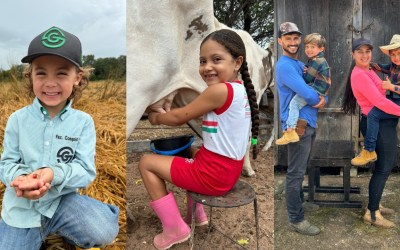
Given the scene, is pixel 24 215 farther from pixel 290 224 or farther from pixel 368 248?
pixel 368 248

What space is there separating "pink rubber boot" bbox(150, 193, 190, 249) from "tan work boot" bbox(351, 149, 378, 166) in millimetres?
813

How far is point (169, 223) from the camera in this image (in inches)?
63.5

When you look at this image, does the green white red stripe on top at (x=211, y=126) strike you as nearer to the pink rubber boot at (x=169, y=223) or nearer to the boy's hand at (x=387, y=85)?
the pink rubber boot at (x=169, y=223)

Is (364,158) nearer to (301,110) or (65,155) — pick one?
(301,110)

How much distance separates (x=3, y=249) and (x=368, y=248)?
4.55 feet

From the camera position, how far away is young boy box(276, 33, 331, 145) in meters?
1.66

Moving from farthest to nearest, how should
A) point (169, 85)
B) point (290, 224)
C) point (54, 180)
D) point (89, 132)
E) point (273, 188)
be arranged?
point (273, 188), point (290, 224), point (169, 85), point (89, 132), point (54, 180)

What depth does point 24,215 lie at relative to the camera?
1.29 meters

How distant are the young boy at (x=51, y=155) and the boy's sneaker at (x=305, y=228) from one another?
864mm

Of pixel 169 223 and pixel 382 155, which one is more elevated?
pixel 382 155

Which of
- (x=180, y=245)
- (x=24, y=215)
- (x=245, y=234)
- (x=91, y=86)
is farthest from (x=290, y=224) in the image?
(x=91, y=86)

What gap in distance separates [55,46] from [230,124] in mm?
659

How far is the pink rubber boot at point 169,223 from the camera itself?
1.58 meters

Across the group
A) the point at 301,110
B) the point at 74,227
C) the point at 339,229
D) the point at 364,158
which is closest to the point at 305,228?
the point at 339,229
